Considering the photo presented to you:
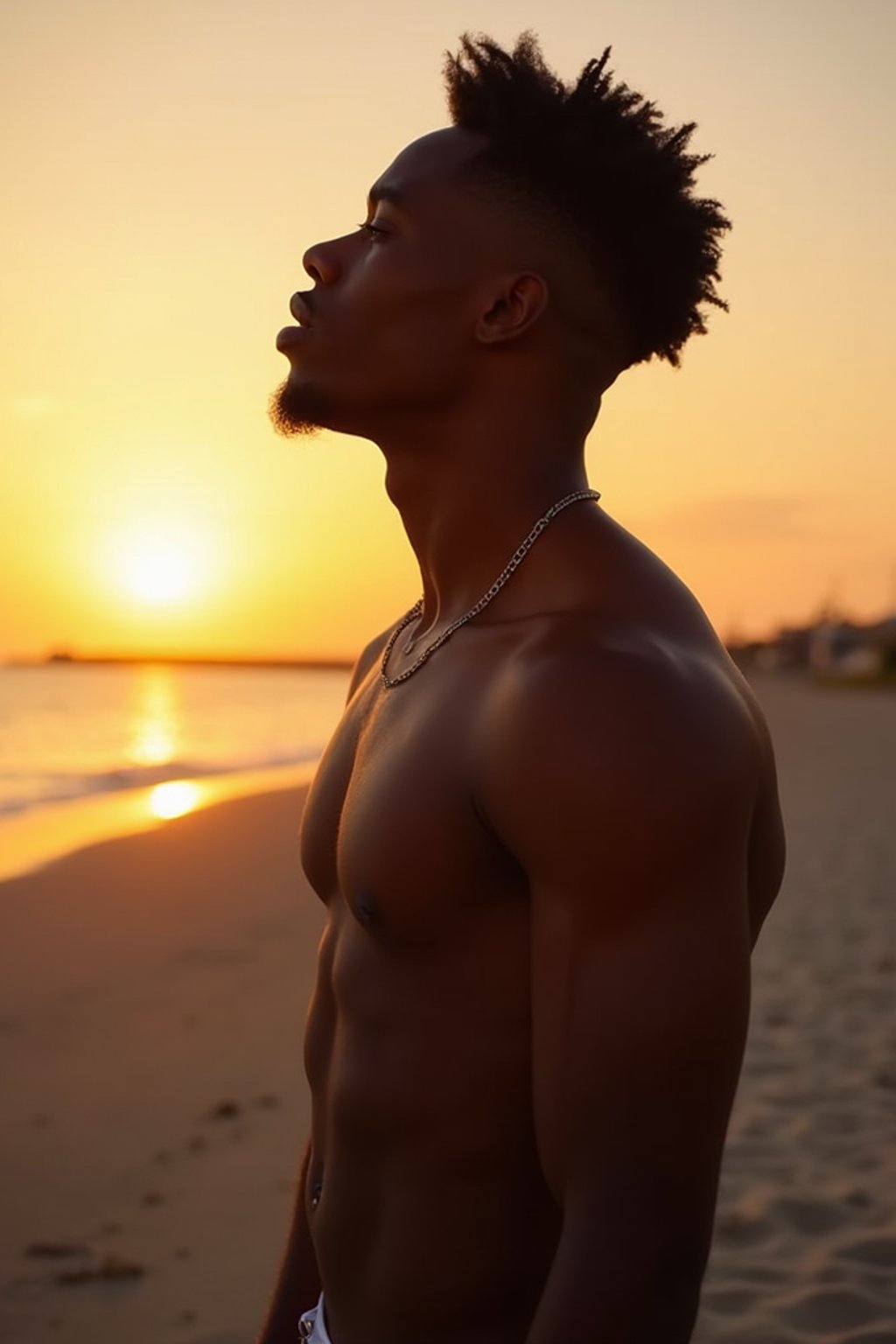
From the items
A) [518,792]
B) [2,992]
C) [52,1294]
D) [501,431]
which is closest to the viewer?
[518,792]

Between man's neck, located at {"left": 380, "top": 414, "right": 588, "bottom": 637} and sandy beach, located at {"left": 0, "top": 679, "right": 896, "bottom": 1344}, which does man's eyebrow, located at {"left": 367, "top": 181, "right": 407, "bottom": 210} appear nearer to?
man's neck, located at {"left": 380, "top": 414, "right": 588, "bottom": 637}

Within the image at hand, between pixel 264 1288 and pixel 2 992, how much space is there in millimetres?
3877

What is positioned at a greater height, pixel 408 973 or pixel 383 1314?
pixel 408 973

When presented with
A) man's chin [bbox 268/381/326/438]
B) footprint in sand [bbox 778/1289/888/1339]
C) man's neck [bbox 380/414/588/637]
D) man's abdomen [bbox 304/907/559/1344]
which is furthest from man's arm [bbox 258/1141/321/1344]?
footprint in sand [bbox 778/1289/888/1339]

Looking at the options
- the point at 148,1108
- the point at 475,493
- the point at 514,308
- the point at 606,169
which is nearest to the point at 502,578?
the point at 475,493

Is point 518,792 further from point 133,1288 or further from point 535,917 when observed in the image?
point 133,1288

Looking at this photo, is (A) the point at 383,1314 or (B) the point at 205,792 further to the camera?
(B) the point at 205,792

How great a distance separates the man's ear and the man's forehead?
0.19 meters

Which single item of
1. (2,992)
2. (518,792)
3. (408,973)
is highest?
(518,792)

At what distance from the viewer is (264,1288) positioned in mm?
3988

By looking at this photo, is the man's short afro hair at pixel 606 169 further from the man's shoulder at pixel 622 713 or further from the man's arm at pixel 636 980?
the man's arm at pixel 636 980

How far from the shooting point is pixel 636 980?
1.25 meters

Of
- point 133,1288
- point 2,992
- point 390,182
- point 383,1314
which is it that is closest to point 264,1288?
point 133,1288

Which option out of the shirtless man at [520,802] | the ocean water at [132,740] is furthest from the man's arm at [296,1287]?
the ocean water at [132,740]
